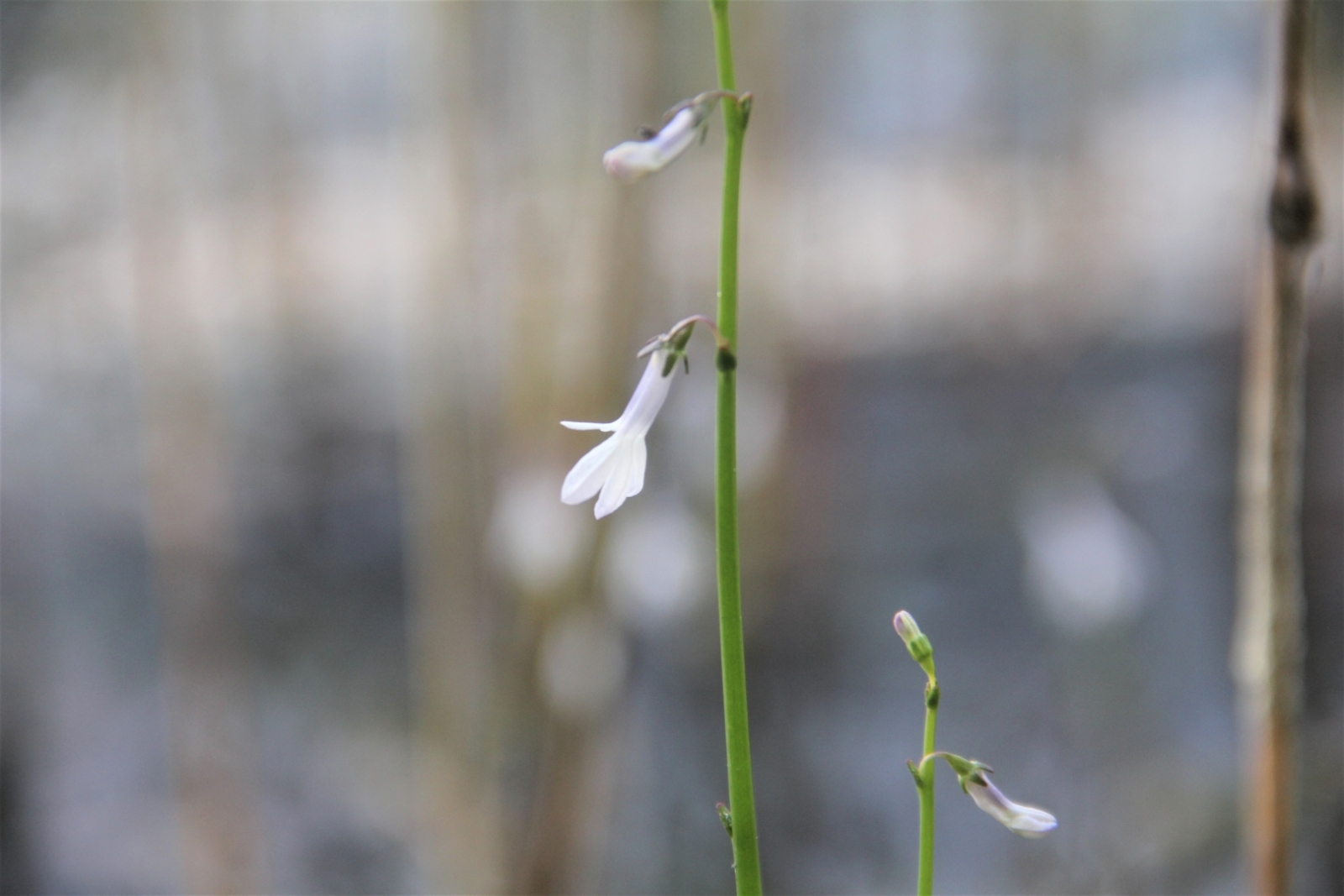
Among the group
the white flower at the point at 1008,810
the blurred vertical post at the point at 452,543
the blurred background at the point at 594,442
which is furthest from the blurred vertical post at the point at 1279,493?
the blurred vertical post at the point at 452,543

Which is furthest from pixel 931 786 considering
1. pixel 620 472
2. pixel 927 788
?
pixel 620 472

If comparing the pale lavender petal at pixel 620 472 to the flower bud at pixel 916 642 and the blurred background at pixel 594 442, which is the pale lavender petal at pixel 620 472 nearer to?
the flower bud at pixel 916 642

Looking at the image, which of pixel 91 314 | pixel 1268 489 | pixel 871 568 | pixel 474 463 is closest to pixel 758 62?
pixel 474 463

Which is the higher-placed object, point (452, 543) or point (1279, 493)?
point (1279, 493)

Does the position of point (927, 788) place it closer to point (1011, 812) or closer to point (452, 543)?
point (1011, 812)

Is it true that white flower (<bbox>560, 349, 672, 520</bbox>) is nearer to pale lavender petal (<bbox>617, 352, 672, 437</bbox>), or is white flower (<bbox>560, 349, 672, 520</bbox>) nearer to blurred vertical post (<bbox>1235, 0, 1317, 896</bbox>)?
pale lavender petal (<bbox>617, 352, 672, 437</bbox>)

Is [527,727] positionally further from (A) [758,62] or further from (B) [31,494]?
(B) [31,494]

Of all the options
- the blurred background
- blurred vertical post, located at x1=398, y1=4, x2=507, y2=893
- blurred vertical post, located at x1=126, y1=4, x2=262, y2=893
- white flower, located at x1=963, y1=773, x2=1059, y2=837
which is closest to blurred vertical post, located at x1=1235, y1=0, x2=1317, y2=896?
the blurred background
